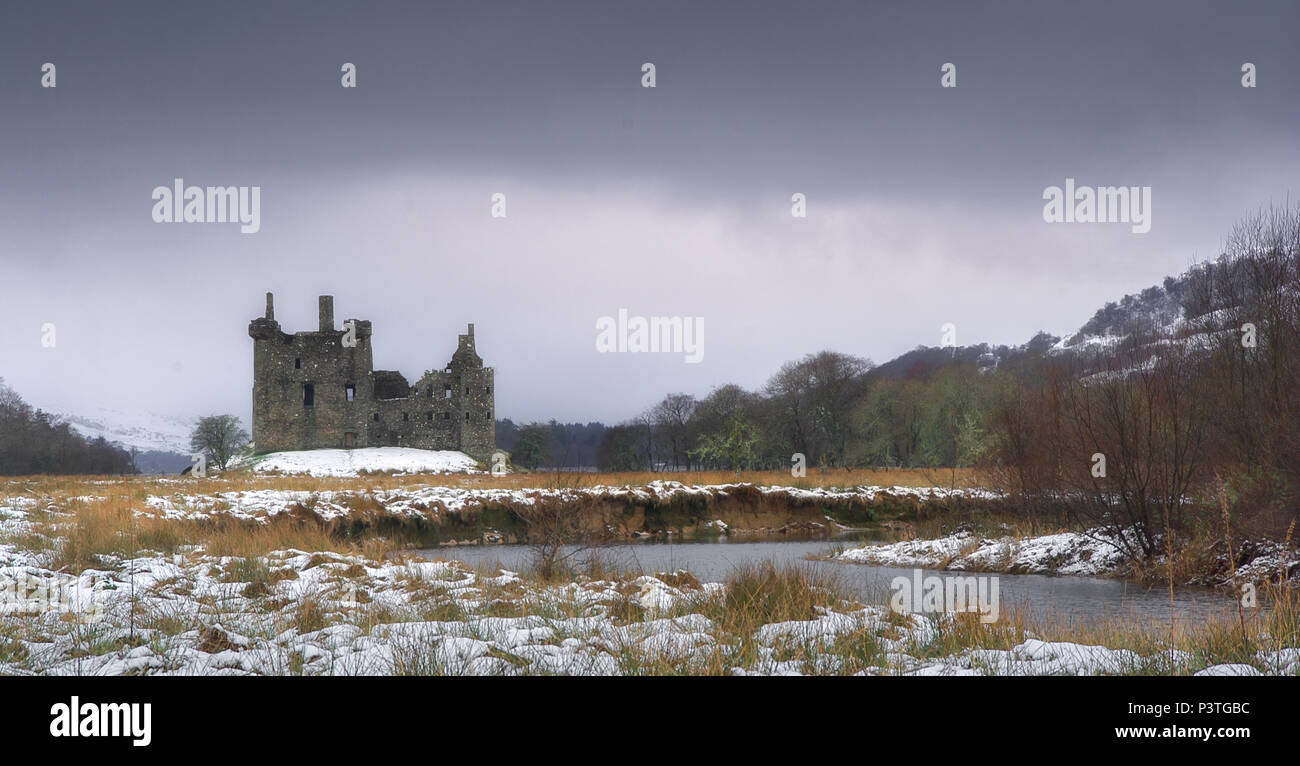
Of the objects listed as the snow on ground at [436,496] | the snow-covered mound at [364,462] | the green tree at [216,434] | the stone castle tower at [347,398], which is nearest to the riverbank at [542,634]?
the snow on ground at [436,496]

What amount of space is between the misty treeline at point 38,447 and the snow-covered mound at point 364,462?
78.3 feet

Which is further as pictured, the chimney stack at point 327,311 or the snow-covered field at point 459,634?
the chimney stack at point 327,311

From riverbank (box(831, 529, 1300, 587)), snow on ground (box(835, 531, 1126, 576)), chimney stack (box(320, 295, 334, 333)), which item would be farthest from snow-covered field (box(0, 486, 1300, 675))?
chimney stack (box(320, 295, 334, 333))

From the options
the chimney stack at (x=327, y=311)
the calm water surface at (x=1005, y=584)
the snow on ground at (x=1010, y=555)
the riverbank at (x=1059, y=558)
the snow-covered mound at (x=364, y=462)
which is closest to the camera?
the calm water surface at (x=1005, y=584)

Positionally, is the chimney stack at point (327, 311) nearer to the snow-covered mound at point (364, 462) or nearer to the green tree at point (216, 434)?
the snow-covered mound at point (364, 462)

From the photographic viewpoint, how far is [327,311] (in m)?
66.8

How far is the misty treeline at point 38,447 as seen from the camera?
68.4 m

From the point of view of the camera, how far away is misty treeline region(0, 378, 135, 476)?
68.4 meters

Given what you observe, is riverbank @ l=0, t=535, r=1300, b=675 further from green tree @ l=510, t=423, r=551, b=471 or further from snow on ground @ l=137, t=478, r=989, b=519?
green tree @ l=510, t=423, r=551, b=471

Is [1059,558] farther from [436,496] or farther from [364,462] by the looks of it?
[364,462]

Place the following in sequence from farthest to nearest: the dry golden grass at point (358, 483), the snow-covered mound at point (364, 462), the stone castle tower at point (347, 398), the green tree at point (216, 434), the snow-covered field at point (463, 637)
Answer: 1. the green tree at point (216, 434)
2. the stone castle tower at point (347, 398)
3. the snow-covered mound at point (364, 462)
4. the dry golden grass at point (358, 483)
5. the snow-covered field at point (463, 637)

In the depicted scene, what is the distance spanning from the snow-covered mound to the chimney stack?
34.5ft

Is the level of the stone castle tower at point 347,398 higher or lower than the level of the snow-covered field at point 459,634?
higher

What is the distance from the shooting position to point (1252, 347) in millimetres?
20297
